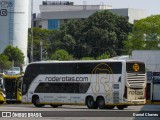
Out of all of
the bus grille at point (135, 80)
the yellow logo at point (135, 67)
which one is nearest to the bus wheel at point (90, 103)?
the bus grille at point (135, 80)

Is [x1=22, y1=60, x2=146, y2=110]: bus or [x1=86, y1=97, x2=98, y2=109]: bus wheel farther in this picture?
[x1=86, y1=97, x2=98, y2=109]: bus wheel

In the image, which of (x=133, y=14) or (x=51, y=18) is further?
(x=51, y=18)

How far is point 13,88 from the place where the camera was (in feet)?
196

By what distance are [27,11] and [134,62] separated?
276 feet

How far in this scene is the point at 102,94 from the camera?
47594 mm

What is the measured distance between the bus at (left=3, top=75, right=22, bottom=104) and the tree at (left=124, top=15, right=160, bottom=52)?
168 feet

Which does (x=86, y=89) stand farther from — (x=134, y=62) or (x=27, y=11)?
(x=27, y=11)

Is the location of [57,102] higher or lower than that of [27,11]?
lower

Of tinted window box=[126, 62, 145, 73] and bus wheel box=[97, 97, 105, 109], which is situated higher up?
tinted window box=[126, 62, 145, 73]

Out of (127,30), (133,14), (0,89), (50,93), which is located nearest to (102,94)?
(50,93)

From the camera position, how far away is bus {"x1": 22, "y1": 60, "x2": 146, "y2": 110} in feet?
152

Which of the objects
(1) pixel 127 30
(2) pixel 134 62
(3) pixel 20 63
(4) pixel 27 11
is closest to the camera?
(2) pixel 134 62

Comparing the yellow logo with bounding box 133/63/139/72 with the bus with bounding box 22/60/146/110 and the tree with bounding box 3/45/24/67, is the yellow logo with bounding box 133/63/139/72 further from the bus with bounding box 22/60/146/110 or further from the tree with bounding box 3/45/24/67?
the tree with bounding box 3/45/24/67

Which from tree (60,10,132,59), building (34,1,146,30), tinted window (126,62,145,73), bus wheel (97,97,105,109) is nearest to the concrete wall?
tree (60,10,132,59)
